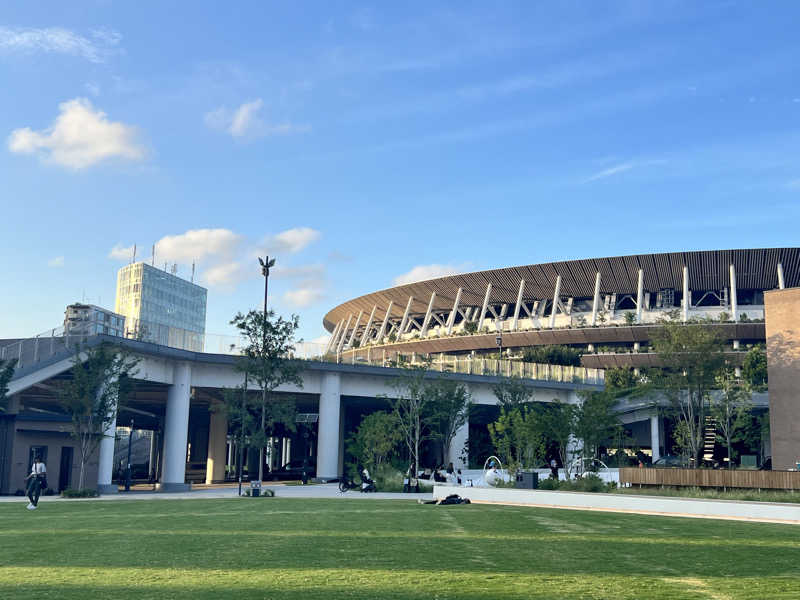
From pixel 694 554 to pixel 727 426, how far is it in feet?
138

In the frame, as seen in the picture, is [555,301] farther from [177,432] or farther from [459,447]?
[177,432]

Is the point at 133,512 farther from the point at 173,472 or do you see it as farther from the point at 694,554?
the point at 173,472

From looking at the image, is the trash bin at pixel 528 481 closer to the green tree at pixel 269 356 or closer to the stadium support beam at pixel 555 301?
the green tree at pixel 269 356

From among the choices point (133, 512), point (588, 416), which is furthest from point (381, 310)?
point (133, 512)

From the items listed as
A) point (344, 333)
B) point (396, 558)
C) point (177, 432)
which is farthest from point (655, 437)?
point (396, 558)

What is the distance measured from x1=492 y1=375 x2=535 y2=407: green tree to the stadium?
1545 centimetres

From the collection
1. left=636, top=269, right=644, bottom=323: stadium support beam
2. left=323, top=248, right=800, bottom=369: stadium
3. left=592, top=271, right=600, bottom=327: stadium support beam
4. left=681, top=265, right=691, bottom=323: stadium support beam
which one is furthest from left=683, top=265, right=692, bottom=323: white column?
left=592, top=271, right=600, bottom=327: stadium support beam

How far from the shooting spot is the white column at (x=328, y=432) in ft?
154

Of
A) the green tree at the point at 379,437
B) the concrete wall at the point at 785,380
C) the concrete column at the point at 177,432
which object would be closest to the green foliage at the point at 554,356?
the green tree at the point at 379,437

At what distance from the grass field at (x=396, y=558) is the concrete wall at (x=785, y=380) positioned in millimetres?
17959

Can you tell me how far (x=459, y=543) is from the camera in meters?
13.5

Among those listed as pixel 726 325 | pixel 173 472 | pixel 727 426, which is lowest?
pixel 173 472

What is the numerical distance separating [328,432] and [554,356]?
33.5 metres

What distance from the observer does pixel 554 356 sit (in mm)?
74188
